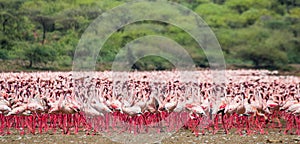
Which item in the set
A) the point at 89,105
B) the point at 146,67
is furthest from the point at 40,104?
the point at 146,67

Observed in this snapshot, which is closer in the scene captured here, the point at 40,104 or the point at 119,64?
the point at 40,104

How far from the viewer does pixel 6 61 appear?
112ft

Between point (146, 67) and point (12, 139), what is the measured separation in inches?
1003

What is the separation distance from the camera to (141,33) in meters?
41.0

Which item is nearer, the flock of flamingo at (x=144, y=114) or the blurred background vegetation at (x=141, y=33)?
the flock of flamingo at (x=144, y=114)

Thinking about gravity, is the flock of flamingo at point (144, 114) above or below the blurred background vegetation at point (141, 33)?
below

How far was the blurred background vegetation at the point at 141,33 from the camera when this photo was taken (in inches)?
1406

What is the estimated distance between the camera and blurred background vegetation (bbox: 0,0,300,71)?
117ft

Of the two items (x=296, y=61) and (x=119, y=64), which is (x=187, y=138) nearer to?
(x=119, y=64)

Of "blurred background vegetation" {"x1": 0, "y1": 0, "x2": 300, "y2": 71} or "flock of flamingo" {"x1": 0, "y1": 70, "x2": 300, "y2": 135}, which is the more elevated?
"blurred background vegetation" {"x1": 0, "y1": 0, "x2": 300, "y2": 71}

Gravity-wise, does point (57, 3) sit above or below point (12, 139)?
above

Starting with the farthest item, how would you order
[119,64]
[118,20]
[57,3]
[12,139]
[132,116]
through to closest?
[57,3] → [118,20] → [119,64] → [132,116] → [12,139]

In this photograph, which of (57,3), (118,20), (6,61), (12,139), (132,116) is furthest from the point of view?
(57,3)

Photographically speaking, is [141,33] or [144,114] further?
[141,33]
